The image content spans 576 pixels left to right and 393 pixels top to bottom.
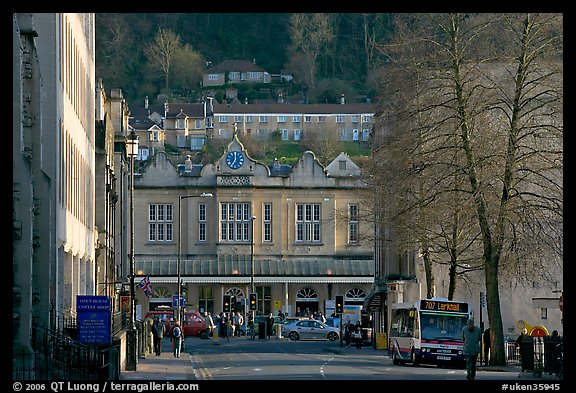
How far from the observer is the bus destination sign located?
4910cm

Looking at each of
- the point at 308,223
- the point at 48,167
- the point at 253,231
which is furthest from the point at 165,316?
the point at 48,167

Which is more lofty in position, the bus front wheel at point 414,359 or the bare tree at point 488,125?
the bare tree at point 488,125

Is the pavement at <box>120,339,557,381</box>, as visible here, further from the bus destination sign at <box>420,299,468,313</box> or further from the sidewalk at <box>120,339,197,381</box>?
the bus destination sign at <box>420,299,468,313</box>

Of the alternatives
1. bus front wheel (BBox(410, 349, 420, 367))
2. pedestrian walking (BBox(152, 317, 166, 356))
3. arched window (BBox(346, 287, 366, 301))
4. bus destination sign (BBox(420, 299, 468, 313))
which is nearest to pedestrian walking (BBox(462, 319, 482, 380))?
bus front wheel (BBox(410, 349, 420, 367))

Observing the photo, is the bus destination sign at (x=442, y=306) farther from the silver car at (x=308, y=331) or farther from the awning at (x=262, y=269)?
the awning at (x=262, y=269)

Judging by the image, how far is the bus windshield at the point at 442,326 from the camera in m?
48.4

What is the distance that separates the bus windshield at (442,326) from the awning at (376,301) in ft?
93.3

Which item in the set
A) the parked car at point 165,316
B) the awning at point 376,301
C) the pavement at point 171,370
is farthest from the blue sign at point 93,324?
the parked car at point 165,316

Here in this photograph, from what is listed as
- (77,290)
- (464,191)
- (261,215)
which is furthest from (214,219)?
(464,191)

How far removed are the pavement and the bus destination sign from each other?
A: 2430 millimetres

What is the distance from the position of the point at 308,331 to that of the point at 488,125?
3937cm

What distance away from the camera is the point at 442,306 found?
161 feet
